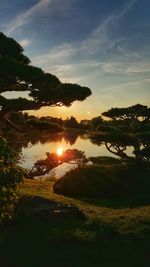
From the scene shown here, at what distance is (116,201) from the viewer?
22203mm

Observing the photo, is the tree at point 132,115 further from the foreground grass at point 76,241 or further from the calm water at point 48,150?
the foreground grass at point 76,241

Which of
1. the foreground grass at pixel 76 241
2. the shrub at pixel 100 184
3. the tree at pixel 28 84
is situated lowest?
the foreground grass at pixel 76 241

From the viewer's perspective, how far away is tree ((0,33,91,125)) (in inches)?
754

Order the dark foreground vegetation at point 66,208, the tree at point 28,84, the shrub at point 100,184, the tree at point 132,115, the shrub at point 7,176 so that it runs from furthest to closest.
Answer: the tree at point 132,115
the shrub at point 100,184
the tree at point 28,84
the dark foreground vegetation at point 66,208
the shrub at point 7,176

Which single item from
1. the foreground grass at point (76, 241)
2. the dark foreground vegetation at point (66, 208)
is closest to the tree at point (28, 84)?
the dark foreground vegetation at point (66, 208)

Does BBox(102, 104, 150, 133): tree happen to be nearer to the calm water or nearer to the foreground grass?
the calm water

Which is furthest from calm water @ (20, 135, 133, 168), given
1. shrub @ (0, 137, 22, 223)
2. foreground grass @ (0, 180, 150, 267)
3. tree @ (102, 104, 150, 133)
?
shrub @ (0, 137, 22, 223)

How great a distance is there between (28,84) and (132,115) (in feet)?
59.0

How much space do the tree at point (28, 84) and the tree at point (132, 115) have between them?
1213 centimetres

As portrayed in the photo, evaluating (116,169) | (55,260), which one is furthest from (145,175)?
(55,260)

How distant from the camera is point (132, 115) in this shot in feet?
120

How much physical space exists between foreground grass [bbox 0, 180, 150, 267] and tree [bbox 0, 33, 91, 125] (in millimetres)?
6499

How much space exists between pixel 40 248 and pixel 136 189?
11.1 meters

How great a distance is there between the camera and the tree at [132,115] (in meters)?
35.7
